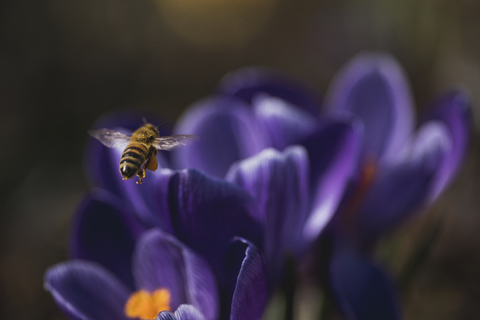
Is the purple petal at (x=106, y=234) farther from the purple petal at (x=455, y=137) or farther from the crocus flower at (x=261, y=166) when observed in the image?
the purple petal at (x=455, y=137)

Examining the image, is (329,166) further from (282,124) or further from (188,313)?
(188,313)

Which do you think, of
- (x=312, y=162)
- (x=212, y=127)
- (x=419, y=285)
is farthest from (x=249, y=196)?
(x=419, y=285)

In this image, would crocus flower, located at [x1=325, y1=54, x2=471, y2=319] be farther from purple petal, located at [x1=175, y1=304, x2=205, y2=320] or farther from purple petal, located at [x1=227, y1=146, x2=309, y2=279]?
purple petal, located at [x1=175, y1=304, x2=205, y2=320]

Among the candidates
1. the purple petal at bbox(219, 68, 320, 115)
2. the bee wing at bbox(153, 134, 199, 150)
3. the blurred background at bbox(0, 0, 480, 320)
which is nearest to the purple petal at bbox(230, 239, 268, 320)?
the bee wing at bbox(153, 134, 199, 150)

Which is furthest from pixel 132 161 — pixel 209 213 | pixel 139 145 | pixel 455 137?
pixel 455 137

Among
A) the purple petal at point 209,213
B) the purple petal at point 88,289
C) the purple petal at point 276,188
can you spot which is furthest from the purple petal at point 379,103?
the purple petal at point 88,289

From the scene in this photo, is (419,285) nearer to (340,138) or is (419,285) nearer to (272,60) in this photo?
(340,138)
